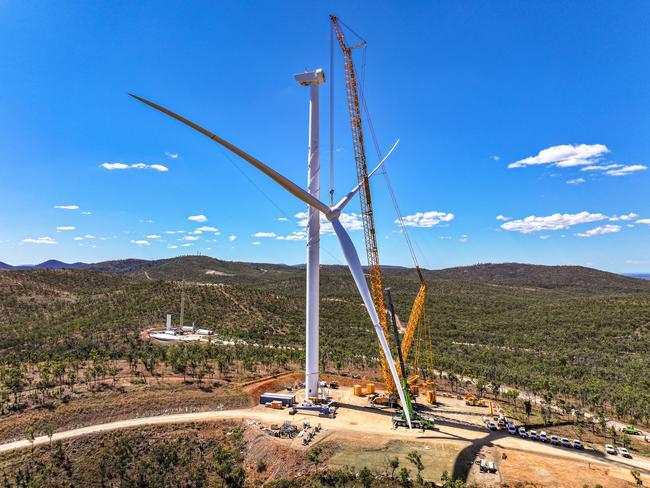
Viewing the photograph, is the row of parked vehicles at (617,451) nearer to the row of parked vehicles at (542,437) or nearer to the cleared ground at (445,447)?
the row of parked vehicles at (542,437)

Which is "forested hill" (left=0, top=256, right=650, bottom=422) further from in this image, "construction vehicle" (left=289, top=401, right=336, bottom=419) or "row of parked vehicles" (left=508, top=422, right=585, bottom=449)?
"construction vehicle" (left=289, top=401, right=336, bottom=419)

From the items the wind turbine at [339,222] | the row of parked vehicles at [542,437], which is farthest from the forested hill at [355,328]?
the wind turbine at [339,222]

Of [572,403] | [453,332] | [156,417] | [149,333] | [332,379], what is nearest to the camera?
[156,417]

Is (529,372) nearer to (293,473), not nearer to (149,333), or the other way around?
(293,473)

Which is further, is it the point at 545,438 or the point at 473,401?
the point at 473,401

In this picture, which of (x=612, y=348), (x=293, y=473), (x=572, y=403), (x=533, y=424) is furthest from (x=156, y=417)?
(x=612, y=348)

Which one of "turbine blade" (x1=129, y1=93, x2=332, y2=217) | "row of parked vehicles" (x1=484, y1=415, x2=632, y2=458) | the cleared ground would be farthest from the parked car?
"turbine blade" (x1=129, y1=93, x2=332, y2=217)

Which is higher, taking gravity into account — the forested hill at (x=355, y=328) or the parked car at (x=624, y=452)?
the forested hill at (x=355, y=328)

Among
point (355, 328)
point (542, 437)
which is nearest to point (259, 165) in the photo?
point (542, 437)

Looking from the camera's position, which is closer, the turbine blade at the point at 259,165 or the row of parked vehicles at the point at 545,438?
the turbine blade at the point at 259,165

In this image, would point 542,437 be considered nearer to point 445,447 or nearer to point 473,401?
point 445,447

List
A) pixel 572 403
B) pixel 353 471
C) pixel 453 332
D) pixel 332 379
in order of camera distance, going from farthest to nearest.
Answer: pixel 453 332 < pixel 332 379 < pixel 572 403 < pixel 353 471
